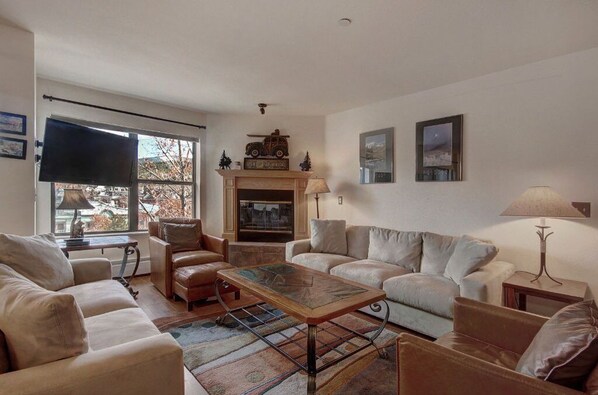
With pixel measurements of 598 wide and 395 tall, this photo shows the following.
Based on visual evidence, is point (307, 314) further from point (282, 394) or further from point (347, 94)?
point (347, 94)

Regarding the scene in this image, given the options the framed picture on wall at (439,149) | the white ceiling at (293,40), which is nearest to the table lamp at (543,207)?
the framed picture on wall at (439,149)

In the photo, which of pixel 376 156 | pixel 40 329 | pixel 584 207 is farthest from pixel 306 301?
pixel 376 156

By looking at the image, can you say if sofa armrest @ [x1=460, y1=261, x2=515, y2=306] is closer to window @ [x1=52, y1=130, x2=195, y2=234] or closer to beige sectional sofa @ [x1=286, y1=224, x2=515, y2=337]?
beige sectional sofa @ [x1=286, y1=224, x2=515, y2=337]

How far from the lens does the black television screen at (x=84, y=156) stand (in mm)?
2988

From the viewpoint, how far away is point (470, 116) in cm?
319

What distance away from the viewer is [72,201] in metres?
3.13

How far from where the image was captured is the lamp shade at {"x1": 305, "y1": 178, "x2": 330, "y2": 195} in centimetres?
437

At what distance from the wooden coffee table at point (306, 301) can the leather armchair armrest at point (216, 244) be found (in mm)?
919

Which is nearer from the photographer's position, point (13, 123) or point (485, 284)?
point (485, 284)

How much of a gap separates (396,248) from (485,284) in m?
1.13

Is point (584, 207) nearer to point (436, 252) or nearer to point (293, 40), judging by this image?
point (436, 252)

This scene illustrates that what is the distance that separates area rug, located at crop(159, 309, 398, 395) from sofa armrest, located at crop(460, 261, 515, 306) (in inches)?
28.8

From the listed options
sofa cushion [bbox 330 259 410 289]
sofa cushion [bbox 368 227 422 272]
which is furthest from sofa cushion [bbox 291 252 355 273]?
sofa cushion [bbox 368 227 422 272]

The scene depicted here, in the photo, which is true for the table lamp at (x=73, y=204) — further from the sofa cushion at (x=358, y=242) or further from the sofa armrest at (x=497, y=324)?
the sofa armrest at (x=497, y=324)
